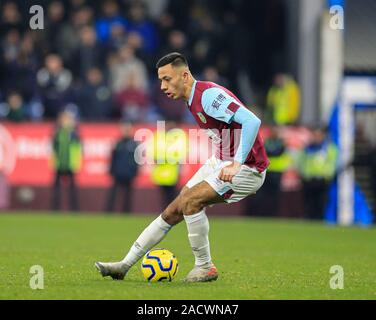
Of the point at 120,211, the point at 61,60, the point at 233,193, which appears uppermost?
the point at 61,60

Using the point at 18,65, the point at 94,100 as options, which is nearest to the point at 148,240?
the point at 94,100

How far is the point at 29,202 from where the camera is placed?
74.9 feet

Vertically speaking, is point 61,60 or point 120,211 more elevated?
point 61,60

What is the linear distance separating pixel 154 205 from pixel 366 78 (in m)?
5.73

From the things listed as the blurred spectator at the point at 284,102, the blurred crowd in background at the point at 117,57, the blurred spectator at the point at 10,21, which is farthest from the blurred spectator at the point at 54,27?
the blurred spectator at the point at 284,102

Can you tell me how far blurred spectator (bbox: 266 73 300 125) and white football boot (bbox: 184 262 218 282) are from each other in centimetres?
1391

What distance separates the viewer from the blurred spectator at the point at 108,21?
24.4 meters

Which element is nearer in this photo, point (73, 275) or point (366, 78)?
point (73, 275)

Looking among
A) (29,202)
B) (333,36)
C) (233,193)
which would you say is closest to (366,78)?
(333,36)

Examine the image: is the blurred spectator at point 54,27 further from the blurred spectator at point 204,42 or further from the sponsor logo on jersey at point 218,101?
the sponsor logo on jersey at point 218,101

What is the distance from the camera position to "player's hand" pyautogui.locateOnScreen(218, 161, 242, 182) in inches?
352

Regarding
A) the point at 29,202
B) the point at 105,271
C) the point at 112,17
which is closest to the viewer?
the point at 105,271

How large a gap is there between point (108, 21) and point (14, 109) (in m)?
3.58
